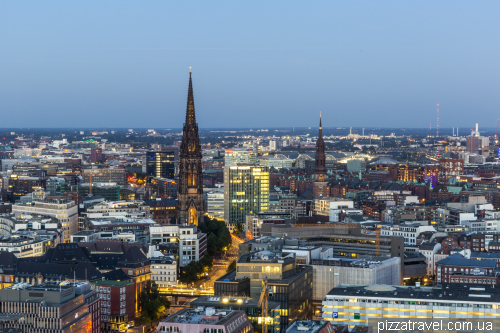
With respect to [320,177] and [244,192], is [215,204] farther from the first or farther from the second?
Answer: [320,177]

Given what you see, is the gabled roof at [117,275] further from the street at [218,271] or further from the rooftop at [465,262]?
the rooftop at [465,262]

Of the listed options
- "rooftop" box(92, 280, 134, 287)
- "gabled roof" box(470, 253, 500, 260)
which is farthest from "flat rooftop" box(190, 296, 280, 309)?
"gabled roof" box(470, 253, 500, 260)

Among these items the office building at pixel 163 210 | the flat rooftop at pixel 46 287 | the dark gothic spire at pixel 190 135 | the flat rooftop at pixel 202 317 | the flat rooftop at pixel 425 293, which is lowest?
the office building at pixel 163 210

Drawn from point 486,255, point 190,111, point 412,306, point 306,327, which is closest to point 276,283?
point 412,306

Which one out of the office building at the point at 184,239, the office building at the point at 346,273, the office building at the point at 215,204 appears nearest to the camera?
the office building at the point at 346,273

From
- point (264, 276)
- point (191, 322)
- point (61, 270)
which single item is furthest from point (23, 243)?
point (191, 322)

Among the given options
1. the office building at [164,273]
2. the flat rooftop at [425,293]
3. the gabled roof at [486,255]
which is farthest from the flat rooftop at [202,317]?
the gabled roof at [486,255]
